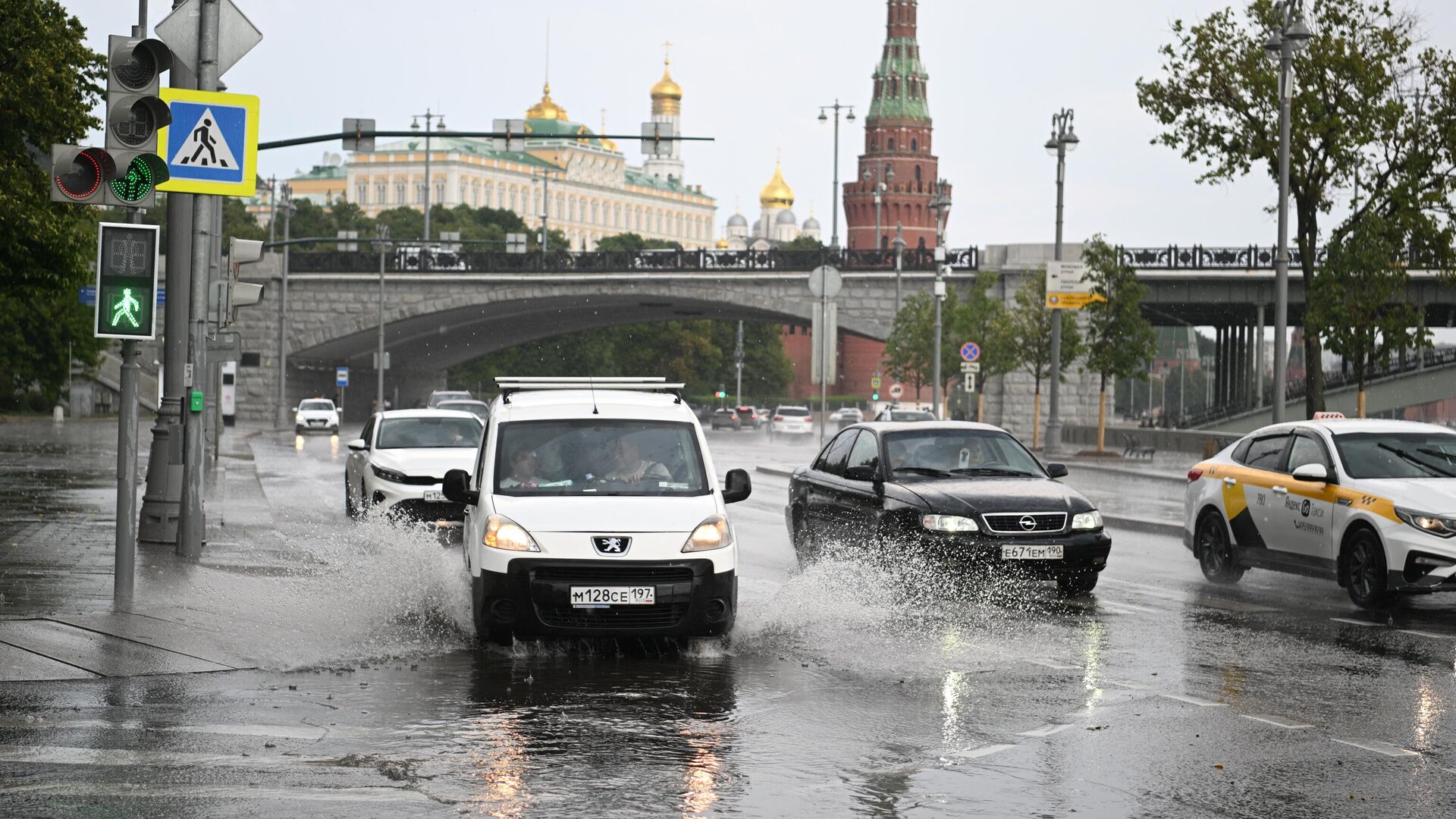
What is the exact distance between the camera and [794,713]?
830 centimetres

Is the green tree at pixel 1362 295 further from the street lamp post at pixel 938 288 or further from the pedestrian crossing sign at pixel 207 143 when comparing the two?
the pedestrian crossing sign at pixel 207 143

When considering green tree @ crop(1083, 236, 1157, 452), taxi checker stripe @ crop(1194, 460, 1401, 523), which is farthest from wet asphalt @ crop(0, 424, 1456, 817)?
green tree @ crop(1083, 236, 1157, 452)

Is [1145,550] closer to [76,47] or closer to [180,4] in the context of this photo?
[180,4]

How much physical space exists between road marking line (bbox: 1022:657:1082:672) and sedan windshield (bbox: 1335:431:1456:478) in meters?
4.40

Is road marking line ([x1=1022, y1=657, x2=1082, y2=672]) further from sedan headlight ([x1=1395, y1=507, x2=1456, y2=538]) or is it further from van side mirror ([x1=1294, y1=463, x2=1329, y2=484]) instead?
van side mirror ([x1=1294, y1=463, x2=1329, y2=484])

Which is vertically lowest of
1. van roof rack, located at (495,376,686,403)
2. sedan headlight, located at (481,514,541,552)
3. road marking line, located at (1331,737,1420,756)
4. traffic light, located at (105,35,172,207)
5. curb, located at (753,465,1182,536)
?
road marking line, located at (1331,737,1420,756)

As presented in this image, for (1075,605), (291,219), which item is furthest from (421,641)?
(291,219)

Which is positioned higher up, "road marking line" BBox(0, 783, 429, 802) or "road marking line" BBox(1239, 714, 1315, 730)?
"road marking line" BBox(1239, 714, 1315, 730)

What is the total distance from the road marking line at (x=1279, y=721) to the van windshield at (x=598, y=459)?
359 centimetres

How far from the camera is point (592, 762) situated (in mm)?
7078

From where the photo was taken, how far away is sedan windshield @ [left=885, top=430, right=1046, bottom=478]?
564 inches

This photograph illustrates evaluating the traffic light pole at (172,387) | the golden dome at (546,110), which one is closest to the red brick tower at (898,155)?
the golden dome at (546,110)

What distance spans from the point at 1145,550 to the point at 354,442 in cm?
921

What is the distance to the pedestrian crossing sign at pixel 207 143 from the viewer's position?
13.2 metres
